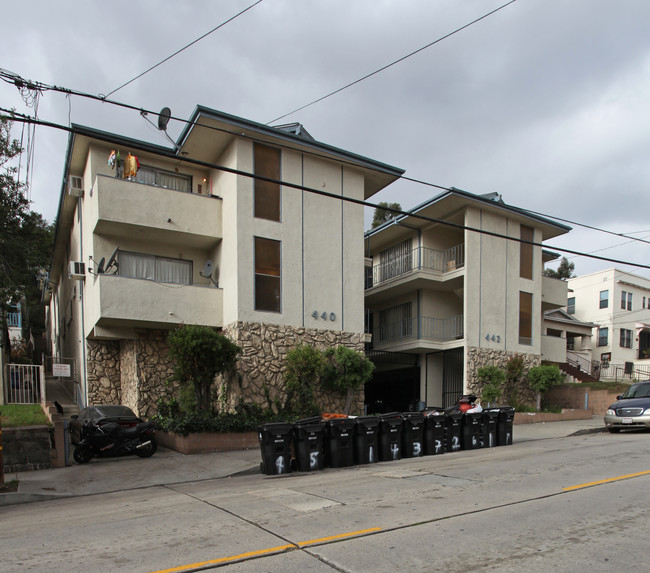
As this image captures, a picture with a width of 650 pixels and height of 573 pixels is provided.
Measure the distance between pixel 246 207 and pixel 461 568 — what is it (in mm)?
14187

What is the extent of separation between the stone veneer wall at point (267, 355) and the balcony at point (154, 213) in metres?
3.39

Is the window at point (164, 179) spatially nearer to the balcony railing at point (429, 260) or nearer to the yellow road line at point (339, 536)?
the balcony railing at point (429, 260)

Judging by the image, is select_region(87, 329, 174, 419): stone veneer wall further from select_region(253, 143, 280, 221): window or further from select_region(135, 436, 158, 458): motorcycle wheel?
select_region(253, 143, 280, 221): window

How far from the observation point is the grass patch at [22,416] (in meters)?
12.6

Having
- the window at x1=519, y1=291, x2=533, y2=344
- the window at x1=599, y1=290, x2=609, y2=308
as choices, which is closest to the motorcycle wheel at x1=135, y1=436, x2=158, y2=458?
the window at x1=519, y1=291, x2=533, y2=344

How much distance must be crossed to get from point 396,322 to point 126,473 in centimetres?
1613

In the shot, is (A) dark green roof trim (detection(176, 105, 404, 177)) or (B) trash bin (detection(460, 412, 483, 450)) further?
(A) dark green roof trim (detection(176, 105, 404, 177))

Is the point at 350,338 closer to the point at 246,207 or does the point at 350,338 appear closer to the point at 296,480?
the point at 246,207

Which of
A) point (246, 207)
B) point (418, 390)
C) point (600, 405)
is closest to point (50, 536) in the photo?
point (246, 207)

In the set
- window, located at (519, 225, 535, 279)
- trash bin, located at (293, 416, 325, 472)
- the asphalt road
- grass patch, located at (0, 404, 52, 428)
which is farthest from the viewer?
window, located at (519, 225, 535, 279)

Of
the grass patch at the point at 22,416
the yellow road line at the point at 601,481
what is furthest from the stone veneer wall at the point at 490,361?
the grass patch at the point at 22,416

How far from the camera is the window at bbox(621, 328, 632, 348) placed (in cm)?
4056

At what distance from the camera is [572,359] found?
33938mm

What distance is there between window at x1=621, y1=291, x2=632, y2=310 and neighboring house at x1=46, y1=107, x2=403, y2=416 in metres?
29.3
